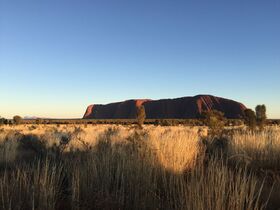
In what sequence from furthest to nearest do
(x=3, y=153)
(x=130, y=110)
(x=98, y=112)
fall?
1. (x=98, y=112)
2. (x=130, y=110)
3. (x=3, y=153)

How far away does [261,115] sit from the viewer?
29594 millimetres

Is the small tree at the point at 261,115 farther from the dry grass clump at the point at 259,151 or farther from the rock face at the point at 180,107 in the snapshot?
the rock face at the point at 180,107

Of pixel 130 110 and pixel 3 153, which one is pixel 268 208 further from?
pixel 130 110

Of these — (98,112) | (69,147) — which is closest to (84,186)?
(69,147)

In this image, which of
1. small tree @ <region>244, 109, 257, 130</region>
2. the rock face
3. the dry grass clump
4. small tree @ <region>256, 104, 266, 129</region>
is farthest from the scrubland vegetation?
the rock face

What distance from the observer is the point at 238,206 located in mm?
4086

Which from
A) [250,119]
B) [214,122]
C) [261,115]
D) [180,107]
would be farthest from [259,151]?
[180,107]

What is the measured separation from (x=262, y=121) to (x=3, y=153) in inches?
848

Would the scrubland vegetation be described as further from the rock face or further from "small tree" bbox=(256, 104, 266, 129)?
the rock face

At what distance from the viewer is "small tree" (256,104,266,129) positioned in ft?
95.1

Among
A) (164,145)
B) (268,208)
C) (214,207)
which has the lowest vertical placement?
(268,208)

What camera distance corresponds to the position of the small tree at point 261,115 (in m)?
29.0

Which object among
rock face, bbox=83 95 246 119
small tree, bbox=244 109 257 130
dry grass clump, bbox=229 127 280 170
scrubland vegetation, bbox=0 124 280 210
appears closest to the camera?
scrubland vegetation, bbox=0 124 280 210

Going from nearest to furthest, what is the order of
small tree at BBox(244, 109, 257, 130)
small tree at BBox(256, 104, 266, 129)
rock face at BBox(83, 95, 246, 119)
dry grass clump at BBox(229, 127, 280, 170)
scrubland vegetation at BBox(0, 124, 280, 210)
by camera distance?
scrubland vegetation at BBox(0, 124, 280, 210)
dry grass clump at BBox(229, 127, 280, 170)
small tree at BBox(244, 109, 257, 130)
small tree at BBox(256, 104, 266, 129)
rock face at BBox(83, 95, 246, 119)
